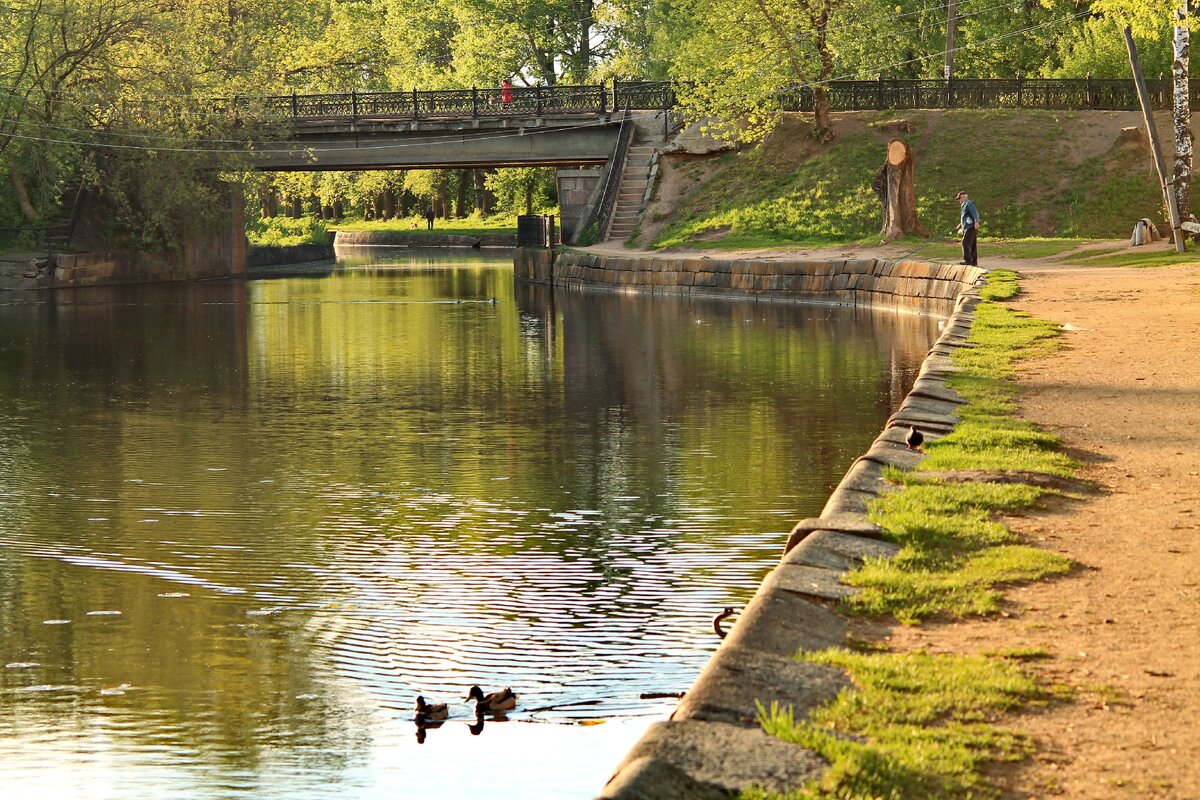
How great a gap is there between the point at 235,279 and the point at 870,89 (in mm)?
22802

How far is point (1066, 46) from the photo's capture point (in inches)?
2514

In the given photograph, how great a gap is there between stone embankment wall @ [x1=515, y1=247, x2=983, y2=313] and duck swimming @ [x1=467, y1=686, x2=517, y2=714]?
25.3m

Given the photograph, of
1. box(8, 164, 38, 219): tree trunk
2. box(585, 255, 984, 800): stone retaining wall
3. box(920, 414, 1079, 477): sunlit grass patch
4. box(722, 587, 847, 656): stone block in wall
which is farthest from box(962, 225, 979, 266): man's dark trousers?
box(8, 164, 38, 219): tree trunk

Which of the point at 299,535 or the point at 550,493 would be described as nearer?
the point at 299,535

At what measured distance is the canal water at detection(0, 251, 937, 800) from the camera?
24.4 ft

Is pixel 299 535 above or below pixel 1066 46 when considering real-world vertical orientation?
below

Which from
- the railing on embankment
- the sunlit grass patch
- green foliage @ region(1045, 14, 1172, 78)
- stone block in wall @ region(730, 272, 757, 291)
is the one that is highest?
green foliage @ region(1045, 14, 1172, 78)

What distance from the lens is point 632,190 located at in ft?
176

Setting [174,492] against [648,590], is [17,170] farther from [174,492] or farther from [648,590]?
[648,590]

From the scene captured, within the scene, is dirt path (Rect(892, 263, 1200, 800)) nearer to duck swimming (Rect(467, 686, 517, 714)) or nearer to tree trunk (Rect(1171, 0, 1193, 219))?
duck swimming (Rect(467, 686, 517, 714))

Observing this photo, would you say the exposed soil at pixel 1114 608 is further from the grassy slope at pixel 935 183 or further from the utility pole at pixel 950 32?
the utility pole at pixel 950 32

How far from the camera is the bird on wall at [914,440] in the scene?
434 inches

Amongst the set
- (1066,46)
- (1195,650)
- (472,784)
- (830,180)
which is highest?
(1066,46)

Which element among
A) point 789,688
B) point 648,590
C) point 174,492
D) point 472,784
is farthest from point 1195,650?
point 174,492
